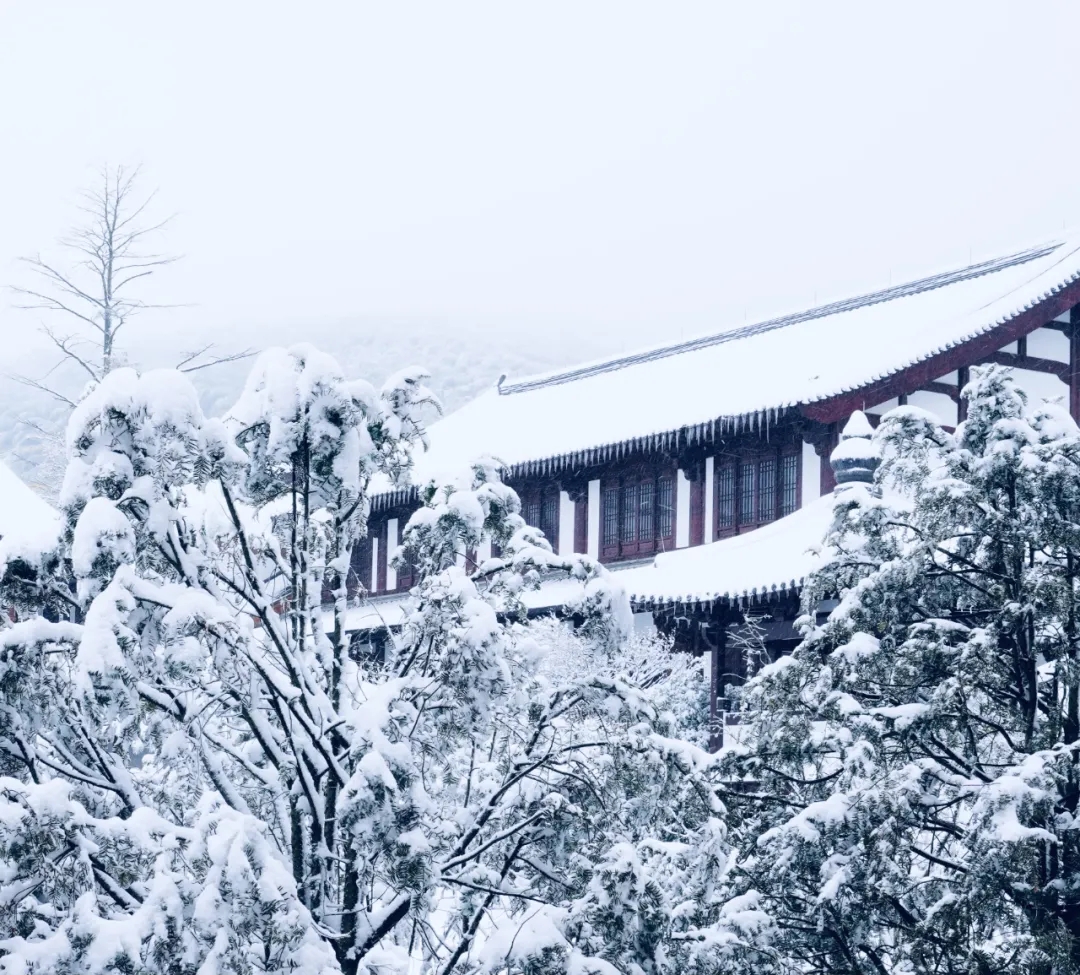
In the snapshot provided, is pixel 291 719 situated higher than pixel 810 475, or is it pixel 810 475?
pixel 810 475

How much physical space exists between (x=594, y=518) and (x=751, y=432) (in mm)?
3910

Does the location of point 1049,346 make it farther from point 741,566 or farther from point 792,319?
point 741,566

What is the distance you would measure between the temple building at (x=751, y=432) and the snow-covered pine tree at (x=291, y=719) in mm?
10169

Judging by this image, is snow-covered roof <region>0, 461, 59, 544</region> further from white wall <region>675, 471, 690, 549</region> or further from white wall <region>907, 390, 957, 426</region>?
white wall <region>907, 390, 957, 426</region>

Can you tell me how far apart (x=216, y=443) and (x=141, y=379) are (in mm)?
453

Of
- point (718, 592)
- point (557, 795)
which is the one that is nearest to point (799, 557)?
point (718, 592)

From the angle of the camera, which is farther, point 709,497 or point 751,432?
point 709,497

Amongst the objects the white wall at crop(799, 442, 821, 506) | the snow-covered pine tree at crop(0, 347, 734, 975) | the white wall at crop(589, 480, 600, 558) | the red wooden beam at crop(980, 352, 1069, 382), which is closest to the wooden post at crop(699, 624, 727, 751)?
the white wall at crop(799, 442, 821, 506)

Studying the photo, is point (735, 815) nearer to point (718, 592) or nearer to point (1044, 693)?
point (1044, 693)

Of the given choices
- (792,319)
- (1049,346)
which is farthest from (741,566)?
(792,319)

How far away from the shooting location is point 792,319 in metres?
29.0

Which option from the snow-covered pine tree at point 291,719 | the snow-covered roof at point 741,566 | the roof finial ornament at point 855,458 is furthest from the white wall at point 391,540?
the snow-covered pine tree at point 291,719

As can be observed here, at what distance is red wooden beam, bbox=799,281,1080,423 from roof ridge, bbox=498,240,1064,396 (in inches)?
128

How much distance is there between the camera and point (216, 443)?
23.8 feet
